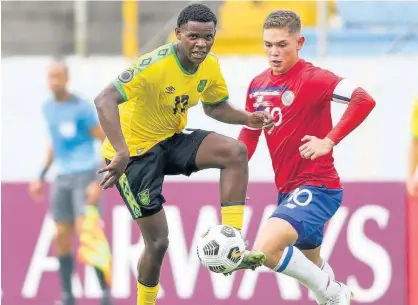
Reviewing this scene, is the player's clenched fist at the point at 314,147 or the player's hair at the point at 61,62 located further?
the player's hair at the point at 61,62

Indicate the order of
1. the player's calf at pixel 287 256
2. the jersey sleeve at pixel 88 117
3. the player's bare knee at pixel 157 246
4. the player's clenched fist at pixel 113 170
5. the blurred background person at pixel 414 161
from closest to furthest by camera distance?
the player's clenched fist at pixel 113 170 < the player's calf at pixel 287 256 < the player's bare knee at pixel 157 246 < the blurred background person at pixel 414 161 < the jersey sleeve at pixel 88 117

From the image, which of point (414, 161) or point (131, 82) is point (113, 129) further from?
point (414, 161)

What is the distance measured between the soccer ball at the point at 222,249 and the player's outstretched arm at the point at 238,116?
80cm

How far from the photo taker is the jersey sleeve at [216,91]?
7547 mm

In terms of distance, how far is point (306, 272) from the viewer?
24.4 ft

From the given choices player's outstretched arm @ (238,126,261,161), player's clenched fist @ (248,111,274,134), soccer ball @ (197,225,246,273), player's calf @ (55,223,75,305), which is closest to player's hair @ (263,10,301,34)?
player's clenched fist @ (248,111,274,134)

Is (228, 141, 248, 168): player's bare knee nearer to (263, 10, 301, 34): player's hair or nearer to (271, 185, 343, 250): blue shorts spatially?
(271, 185, 343, 250): blue shorts

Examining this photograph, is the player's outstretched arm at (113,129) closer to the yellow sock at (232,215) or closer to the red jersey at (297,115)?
the yellow sock at (232,215)

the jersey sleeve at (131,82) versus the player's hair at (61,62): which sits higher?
the jersey sleeve at (131,82)

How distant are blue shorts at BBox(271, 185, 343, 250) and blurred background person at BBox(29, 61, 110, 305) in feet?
12.0

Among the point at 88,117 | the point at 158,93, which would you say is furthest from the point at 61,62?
the point at 158,93

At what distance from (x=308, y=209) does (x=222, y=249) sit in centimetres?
79

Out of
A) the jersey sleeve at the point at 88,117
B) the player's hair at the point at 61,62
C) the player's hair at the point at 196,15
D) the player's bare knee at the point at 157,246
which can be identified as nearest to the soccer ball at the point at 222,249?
the player's bare knee at the point at 157,246

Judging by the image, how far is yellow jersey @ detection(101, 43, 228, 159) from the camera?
283 inches
